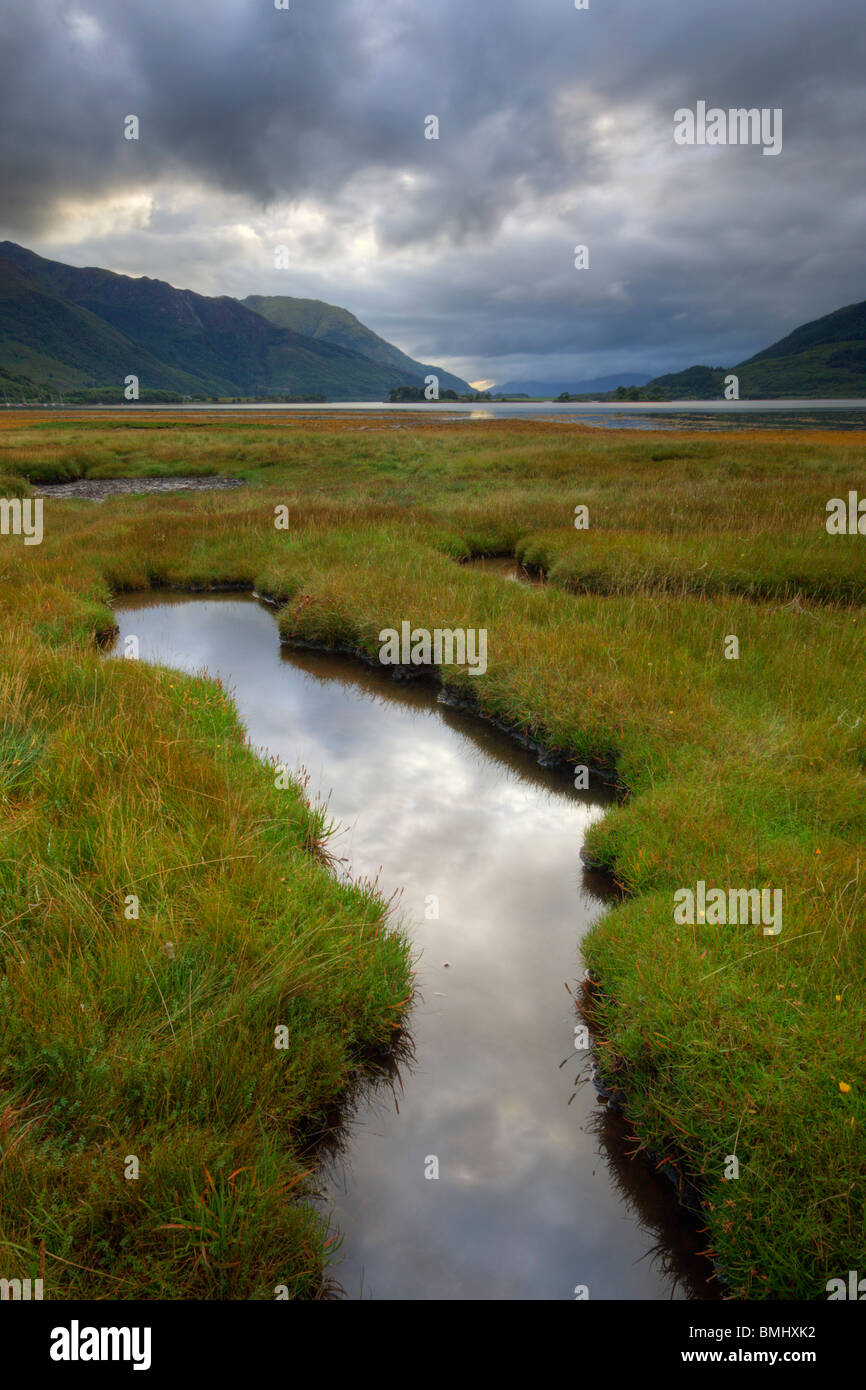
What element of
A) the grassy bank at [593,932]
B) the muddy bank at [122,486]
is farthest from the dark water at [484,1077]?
the muddy bank at [122,486]

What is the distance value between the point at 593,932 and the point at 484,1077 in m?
1.46

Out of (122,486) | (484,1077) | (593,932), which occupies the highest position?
(122,486)

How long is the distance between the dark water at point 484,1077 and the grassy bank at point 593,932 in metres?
0.32

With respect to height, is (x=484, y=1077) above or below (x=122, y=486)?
below

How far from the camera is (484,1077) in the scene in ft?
15.1

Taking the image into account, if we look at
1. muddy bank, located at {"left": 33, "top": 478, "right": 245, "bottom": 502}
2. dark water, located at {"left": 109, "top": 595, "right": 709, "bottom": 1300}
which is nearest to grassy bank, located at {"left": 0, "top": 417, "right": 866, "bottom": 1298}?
dark water, located at {"left": 109, "top": 595, "right": 709, "bottom": 1300}

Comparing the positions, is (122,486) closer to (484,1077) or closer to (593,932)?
(593,932)

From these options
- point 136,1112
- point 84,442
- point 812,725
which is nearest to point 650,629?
point 812,725

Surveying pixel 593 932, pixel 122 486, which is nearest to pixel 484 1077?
pixel 593 932

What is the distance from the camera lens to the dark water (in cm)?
357

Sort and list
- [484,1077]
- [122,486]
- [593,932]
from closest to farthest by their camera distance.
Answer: [484,1077]
[593,932]
[122,486]

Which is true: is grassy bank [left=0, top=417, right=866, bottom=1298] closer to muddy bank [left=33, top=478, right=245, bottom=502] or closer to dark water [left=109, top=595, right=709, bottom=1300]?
dark water [left=109, top=595, right=709, bottom=1300]

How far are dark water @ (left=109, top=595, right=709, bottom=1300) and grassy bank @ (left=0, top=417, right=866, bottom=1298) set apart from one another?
1.05ft

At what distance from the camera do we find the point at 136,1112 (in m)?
3.49
